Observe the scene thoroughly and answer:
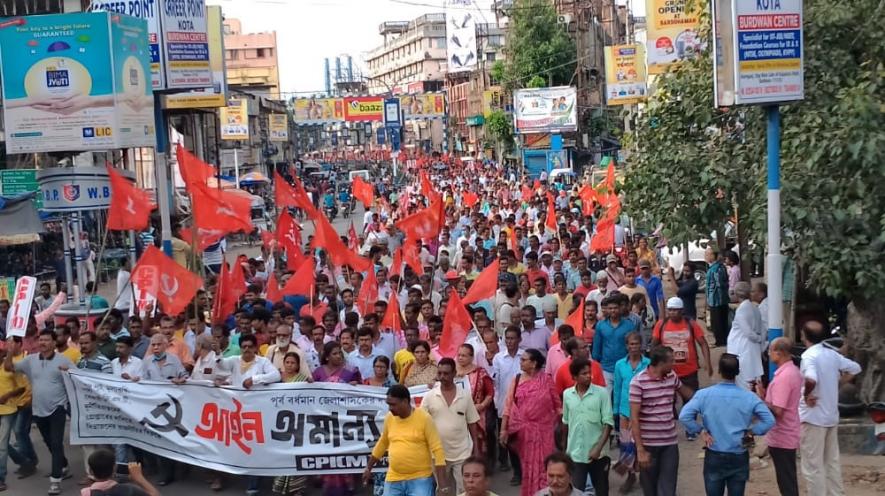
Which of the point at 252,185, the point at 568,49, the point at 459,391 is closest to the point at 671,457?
the point at 459,391

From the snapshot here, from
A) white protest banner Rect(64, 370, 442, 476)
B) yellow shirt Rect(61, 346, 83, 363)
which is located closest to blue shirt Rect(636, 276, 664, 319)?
white protest banner Rect(64, 370, 442, 476)

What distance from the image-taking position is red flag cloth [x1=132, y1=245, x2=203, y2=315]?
474 inches

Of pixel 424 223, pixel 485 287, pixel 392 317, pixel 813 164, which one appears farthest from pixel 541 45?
pixel 813 164

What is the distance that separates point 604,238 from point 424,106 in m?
52.8

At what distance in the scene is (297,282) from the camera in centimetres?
1377

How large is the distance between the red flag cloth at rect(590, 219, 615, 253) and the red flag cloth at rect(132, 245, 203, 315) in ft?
23.3

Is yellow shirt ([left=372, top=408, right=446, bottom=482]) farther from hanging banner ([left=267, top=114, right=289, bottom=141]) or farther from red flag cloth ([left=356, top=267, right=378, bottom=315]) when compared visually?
hanging banner ([left=267, top=114, right=289, bottom=141])

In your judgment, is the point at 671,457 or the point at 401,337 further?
the point at 401,337

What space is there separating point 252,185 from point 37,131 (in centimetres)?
3486

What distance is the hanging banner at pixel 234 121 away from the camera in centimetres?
4881

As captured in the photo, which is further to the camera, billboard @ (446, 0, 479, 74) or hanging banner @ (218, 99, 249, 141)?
billboard @ (446, 0, 479, 74)

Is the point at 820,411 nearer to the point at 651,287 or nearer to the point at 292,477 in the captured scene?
the point at 292,477

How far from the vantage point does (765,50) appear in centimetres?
902

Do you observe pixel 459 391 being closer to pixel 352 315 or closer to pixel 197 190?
pixel 352 315
